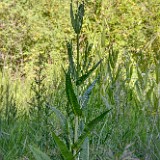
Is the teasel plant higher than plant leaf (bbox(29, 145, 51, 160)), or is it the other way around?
the teasel plant

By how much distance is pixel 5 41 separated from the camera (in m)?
7.30

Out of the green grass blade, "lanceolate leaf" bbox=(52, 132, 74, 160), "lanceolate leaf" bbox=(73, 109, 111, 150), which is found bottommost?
the green grass blade

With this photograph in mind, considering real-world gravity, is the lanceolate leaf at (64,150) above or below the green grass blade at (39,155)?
above

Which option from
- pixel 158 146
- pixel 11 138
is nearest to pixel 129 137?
pixel 158 146

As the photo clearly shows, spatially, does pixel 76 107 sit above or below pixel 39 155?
above

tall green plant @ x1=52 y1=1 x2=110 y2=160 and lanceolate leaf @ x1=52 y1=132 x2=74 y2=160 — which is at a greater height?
tall green plant @ x1=52 y1=1 x2=110 y2=160

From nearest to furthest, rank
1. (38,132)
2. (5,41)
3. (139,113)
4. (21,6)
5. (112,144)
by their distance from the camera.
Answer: (112,144) < (38,132) < (139,113) < (5,41) < (21,6)

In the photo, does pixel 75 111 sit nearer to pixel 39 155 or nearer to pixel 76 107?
pixel 76 107

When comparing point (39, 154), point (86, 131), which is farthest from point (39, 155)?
point (86, 131)

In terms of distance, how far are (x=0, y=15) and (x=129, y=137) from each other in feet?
18.4

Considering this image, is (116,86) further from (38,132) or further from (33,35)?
(33,35)

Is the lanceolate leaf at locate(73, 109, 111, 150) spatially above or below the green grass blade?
above

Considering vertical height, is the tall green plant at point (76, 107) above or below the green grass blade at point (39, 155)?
above

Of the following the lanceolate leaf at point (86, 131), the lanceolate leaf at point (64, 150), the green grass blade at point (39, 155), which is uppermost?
the lanceolate leaf at point (86, 131)
